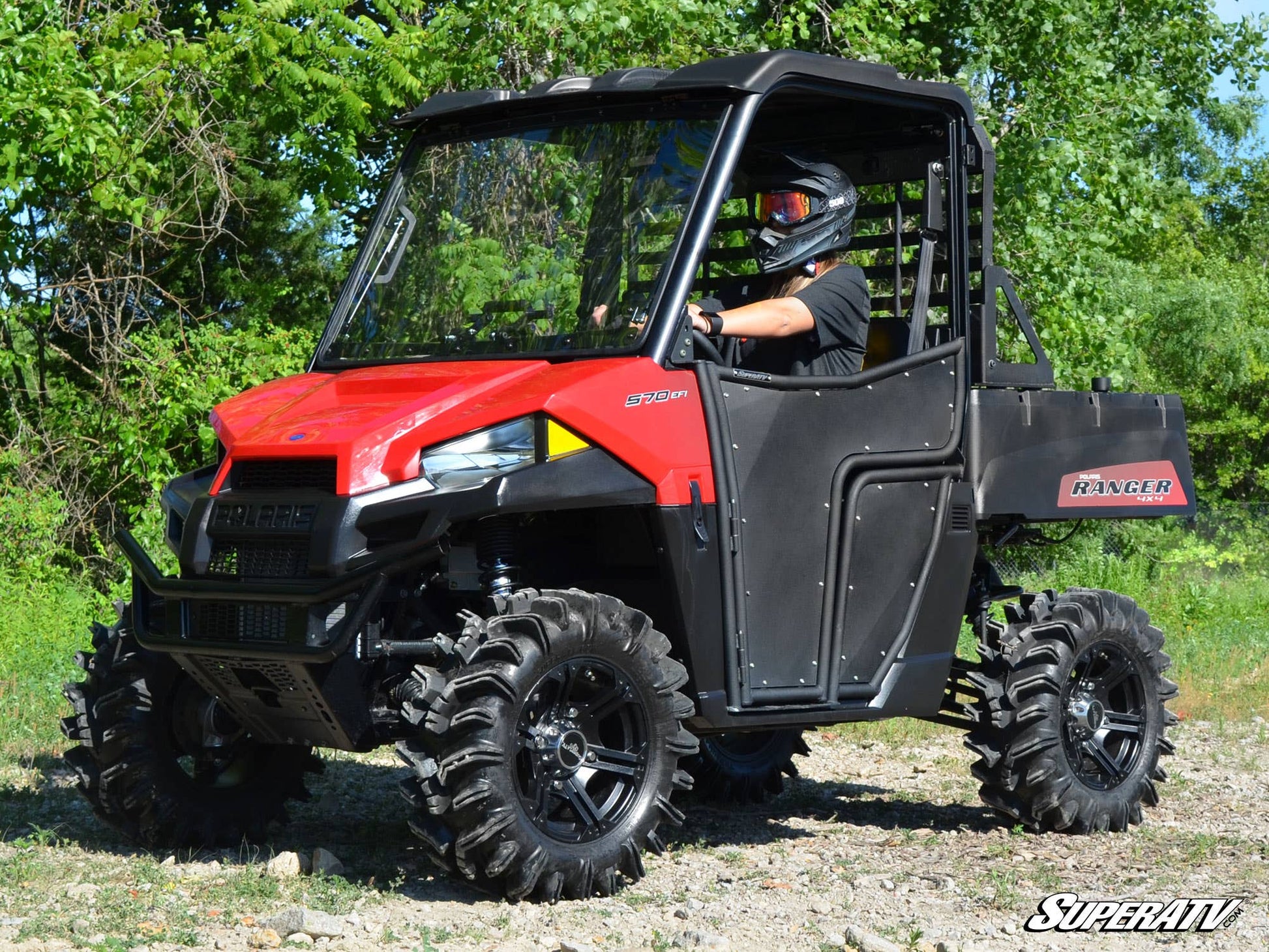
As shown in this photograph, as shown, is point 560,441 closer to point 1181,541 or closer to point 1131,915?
point 1131,915

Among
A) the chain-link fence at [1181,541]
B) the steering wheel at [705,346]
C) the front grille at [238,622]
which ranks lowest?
the chain-link fence at [1181,541]

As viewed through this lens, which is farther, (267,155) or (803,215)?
(267,155)

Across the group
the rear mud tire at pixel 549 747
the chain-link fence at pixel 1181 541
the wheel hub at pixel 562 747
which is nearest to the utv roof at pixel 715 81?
the rear mud tire at pixel 549 747

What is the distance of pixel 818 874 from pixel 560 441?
1819 mm

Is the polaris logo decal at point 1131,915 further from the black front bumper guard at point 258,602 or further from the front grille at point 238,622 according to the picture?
the front grille at point 238,622

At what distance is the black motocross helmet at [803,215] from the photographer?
20.3ft

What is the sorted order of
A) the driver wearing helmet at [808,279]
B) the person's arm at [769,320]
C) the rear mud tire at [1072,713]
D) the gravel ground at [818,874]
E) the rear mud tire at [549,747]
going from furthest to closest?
the rear mud tire at [1072,713], the driver wearing helmet at [808,279], the person's arm at [769,320], the rear mud tire at [549,747], the gravel ground at [818,874]

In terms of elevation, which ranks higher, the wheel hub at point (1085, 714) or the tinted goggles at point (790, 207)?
the tinted goggles at point (790, 207)

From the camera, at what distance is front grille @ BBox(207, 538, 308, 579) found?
16.7 ft

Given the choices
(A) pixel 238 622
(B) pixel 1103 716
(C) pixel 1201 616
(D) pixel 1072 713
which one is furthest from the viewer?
(C) pixel 1201 616

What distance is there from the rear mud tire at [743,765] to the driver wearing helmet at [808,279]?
1.92 m

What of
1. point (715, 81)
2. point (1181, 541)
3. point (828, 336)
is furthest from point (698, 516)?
point (1181, 541)

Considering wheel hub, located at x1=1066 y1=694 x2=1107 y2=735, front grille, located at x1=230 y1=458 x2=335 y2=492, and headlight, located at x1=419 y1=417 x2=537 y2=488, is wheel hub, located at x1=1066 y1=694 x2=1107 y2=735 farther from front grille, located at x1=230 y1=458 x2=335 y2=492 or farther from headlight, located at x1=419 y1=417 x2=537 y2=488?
front grille, located at x1=230 y1=458 x2=335 y2=492

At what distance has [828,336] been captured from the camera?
239 inches
